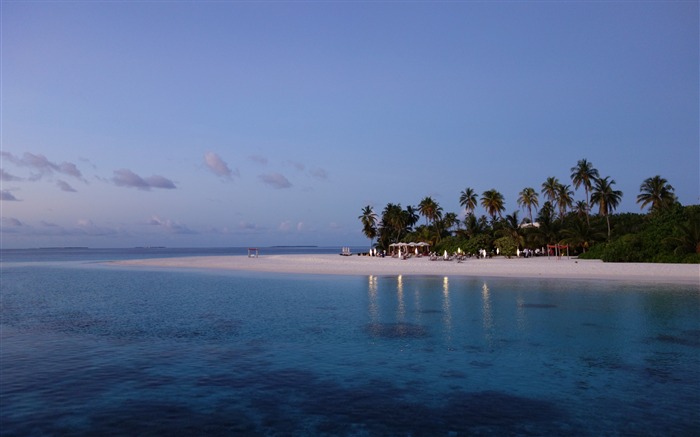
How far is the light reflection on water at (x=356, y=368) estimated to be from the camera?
10734 mm

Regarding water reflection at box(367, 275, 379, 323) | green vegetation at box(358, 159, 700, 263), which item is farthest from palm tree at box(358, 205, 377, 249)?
water reflection at box(367, 275, 379, 323)

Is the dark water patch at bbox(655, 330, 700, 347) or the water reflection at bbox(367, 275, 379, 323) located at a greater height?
the water reflection at bbox(367, 275, 379, 323)

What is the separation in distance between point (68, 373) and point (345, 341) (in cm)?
926

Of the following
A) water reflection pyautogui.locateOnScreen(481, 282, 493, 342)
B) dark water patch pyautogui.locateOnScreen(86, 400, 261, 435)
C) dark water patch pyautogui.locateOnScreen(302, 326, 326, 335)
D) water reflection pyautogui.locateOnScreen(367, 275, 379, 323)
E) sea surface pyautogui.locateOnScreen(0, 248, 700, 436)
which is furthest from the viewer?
water reflection pyautogui.locateOnScreen(367, 275, 379, 323)

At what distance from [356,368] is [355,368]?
0.03m

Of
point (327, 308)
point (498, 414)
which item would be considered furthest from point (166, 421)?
point (327, 308)

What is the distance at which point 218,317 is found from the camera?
25.0 meters

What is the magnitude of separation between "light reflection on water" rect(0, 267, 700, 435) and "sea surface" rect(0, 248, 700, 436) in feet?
0.21

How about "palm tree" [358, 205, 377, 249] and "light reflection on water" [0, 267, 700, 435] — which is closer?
"light reflection on water" [0, 267, 700, 435]

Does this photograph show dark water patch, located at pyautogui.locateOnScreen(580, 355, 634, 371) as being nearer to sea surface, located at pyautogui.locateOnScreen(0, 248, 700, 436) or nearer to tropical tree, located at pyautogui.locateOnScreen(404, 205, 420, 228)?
sea surface, located at pyautogui.locateOnScreen(0, 248, 700, 436)

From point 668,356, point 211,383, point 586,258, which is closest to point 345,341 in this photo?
point 211,383

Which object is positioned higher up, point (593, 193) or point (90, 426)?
point (593, 193)

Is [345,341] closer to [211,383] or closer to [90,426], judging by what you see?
[211,383]

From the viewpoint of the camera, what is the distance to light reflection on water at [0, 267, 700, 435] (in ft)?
35.2
